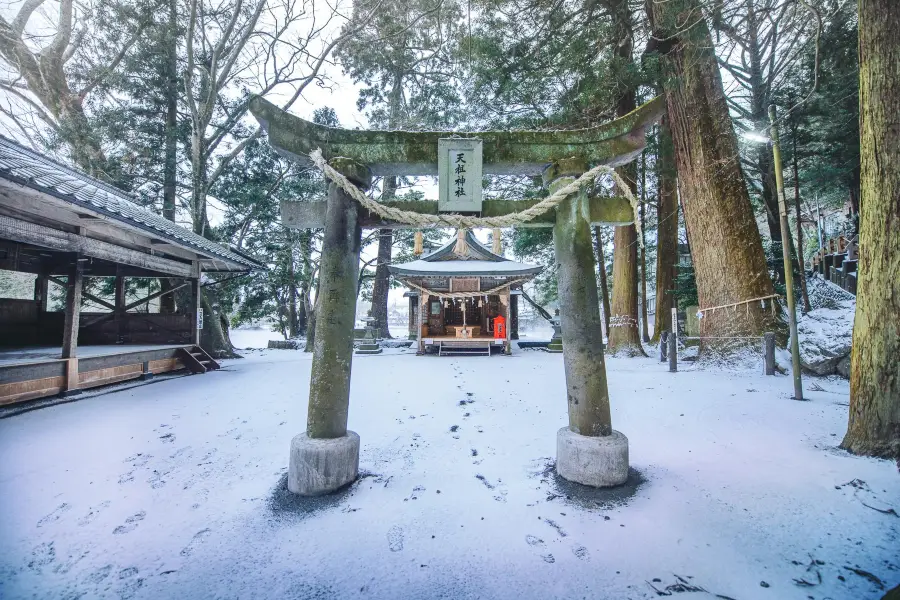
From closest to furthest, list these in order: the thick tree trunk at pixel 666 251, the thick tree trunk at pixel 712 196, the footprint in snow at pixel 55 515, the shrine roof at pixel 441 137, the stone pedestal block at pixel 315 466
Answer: the footprint in snow at pixel 55 515, the stone pedestal block at pixel 315 466, the shrine roof at pixel 441 137, the thick tree trunk at pixel 712 196, the thick tree trunk at pixel 666 251

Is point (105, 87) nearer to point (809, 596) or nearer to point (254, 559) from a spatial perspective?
point (254, 559)

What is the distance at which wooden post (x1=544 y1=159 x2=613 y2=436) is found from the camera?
316 centimetres

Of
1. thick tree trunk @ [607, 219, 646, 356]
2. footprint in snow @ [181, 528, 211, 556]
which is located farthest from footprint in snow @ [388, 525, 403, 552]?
thick tree trunk @ [607, 219, 646, 356]

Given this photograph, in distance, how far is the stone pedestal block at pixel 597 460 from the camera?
3.08 metres

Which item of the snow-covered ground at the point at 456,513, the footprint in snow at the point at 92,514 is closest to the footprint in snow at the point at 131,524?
the snow-covered ground at the point at 456,513

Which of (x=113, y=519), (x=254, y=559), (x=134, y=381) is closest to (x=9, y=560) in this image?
(x=113, y=519)

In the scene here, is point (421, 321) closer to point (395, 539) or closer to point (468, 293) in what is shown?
point (468, 293)

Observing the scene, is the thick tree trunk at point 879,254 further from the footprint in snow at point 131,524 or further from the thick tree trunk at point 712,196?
the footprint in snow at point 131,524

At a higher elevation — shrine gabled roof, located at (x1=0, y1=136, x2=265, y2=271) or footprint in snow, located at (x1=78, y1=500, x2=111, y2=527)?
shrine gabled roof, located at (x1=0, y1=136, x2=265, y2=271)

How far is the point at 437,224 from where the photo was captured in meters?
3.41

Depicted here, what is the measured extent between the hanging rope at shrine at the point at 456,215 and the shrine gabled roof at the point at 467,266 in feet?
32.4

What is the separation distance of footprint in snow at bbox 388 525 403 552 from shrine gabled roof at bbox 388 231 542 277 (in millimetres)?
11038

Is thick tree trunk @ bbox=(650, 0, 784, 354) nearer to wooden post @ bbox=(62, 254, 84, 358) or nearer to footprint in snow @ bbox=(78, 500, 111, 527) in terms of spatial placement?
footprint in snow @ bbox=(78, 500, 111, 527)

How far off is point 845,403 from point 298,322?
23248 millimetres
